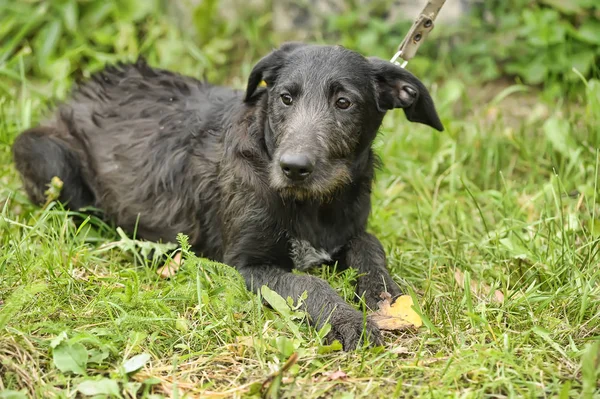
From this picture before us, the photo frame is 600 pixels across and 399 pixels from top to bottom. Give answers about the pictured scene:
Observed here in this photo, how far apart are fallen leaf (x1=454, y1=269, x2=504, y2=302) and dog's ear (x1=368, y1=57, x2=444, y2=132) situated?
0.82 meters

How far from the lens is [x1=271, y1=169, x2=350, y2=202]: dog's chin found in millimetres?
3558

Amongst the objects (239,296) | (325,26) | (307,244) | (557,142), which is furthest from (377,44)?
(239,296)

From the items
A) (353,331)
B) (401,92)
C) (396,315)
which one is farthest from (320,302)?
(401,92)

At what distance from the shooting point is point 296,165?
3432 millimetres

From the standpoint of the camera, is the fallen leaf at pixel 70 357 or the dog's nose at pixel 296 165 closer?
the fallen leaf at pixel 70 357

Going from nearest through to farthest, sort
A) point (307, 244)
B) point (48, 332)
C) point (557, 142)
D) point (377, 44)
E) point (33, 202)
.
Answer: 1. point (48, 332)
2. point (307, 244)
3. point (33, 202)
4. point (557, 142)
5. point (377, 44)

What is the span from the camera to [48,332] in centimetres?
314

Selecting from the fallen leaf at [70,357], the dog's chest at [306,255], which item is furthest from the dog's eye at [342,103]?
the fallen leaf at [70,357]

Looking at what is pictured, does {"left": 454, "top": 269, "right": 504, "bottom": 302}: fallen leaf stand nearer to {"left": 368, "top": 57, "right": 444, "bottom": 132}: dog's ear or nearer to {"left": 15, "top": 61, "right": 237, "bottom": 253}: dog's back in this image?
{"left": 368, "top": 57, "right": 444, "bottom": 132}: dog's ear

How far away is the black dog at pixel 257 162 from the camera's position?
3.63 m

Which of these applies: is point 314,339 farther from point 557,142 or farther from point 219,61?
point 219,61

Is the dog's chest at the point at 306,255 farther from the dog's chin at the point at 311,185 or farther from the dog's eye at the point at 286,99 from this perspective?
the dog's eye at the point at 286,99

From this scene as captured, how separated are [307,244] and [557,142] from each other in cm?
233

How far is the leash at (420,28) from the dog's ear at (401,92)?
121 millimetres
